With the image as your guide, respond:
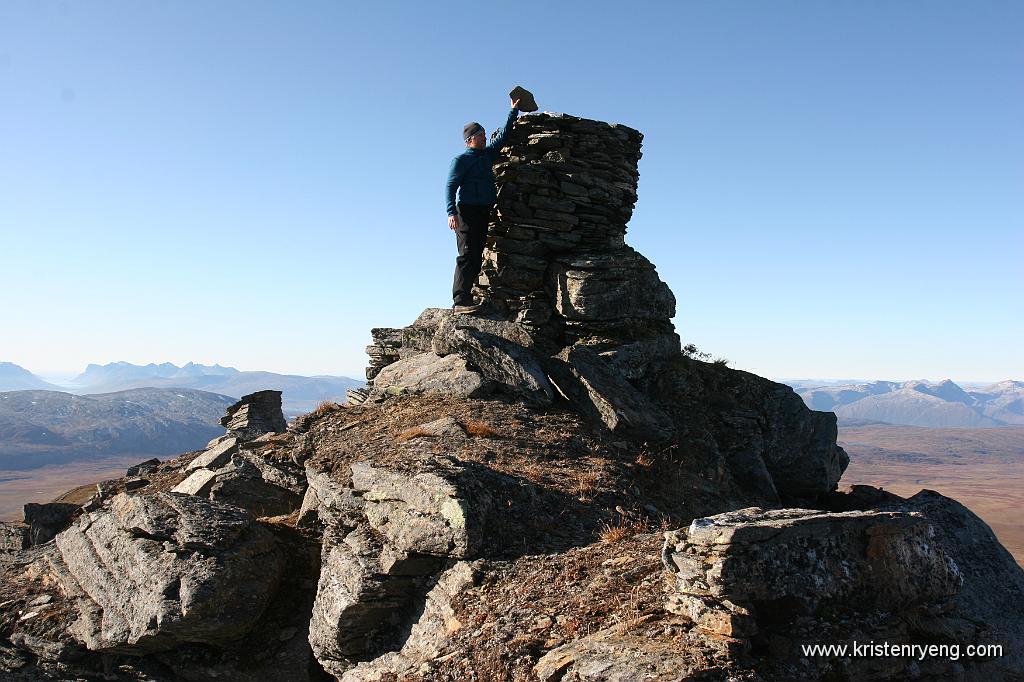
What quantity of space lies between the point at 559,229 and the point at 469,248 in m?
3.47

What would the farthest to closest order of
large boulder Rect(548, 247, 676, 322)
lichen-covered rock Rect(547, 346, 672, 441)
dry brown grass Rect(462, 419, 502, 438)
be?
large boulder Rect(548, 247, 676, 322), lichen-covered rock Rect(547, 346, 672, 441), dry brown grass Rect(462, 419, 502, 438)

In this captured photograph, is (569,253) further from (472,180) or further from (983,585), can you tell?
(983,585)

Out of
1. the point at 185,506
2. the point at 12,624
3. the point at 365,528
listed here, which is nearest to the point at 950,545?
the point at 365,528

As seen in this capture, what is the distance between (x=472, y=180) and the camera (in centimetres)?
1959

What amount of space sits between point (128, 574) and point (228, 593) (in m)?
2.26

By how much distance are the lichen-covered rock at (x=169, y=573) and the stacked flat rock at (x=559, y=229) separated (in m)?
11.2

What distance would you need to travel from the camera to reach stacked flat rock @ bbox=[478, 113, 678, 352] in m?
21.4

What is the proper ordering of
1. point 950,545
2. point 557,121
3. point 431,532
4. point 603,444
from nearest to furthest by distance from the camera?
point 431,532, point 950,545, point 603,444, point 557,121

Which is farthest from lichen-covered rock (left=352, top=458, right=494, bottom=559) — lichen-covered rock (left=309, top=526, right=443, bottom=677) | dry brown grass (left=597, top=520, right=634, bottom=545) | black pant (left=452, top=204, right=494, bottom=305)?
black pant (left=452, top=204, right=494, bottom=305)

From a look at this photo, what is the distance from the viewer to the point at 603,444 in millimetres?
15617

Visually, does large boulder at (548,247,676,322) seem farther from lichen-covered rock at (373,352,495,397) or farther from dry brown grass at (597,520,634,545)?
dry brown grass at (597,520,634,545)

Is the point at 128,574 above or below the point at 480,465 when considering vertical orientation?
below

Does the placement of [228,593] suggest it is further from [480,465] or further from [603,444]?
[603,444]

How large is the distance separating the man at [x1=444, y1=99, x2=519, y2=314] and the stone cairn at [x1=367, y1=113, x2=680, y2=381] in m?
1.34
